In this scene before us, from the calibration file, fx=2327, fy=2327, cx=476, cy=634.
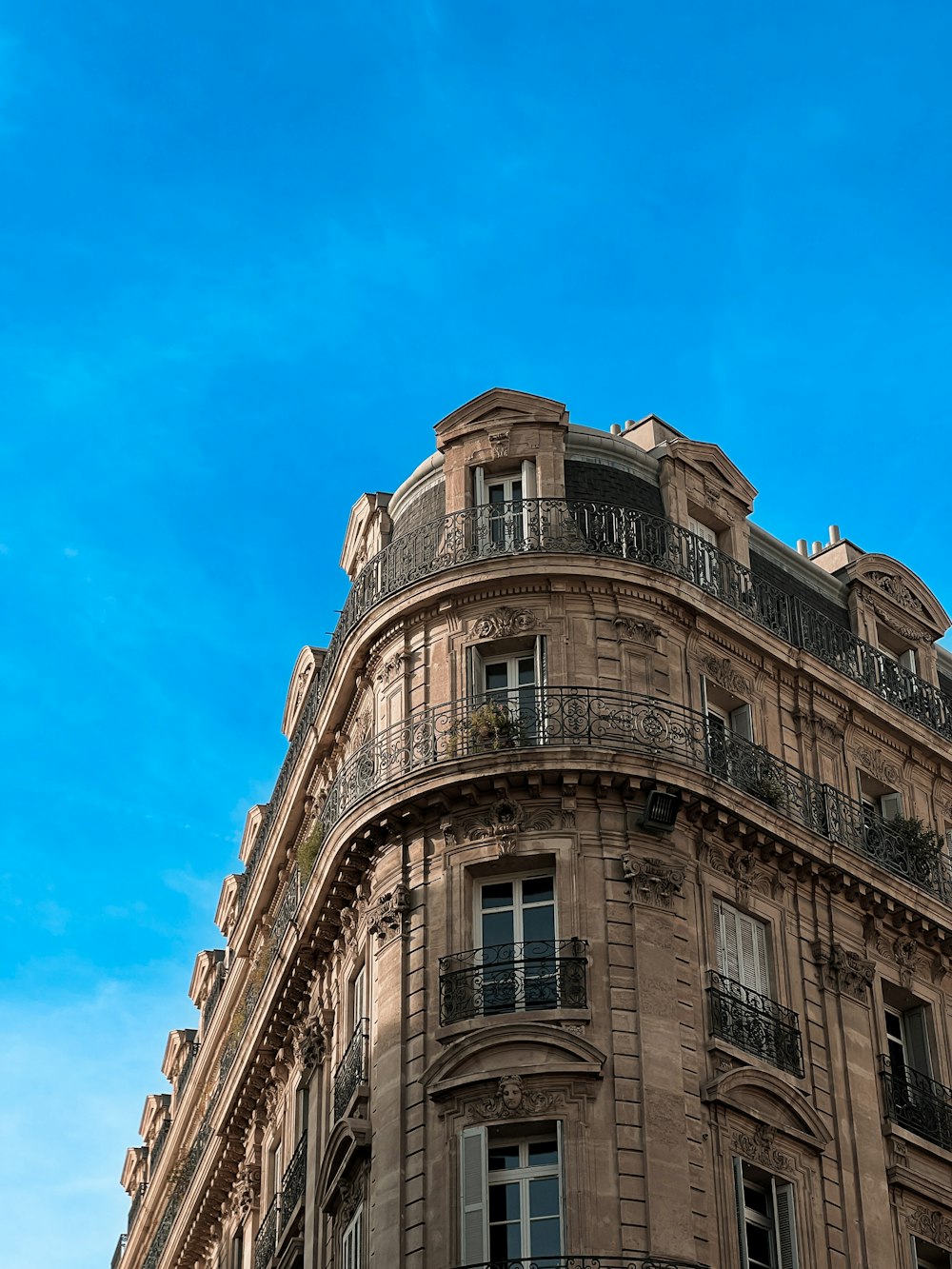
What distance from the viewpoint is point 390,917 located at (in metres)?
30.9

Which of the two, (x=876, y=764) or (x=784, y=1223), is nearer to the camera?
(x=784, y=1223)

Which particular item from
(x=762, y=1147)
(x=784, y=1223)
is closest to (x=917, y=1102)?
(x=762, y=1147)

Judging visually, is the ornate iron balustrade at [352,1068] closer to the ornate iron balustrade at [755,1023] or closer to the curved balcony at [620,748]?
the curved balcony at [620,748]

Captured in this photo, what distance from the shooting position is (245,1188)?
40312mm

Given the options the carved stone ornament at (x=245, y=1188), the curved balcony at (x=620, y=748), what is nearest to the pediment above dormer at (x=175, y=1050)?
the carved stone ornament at (x=245, y=1188)

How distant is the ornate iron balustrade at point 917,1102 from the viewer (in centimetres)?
3172

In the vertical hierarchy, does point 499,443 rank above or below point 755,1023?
above

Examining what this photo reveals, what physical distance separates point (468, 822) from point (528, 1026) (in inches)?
133

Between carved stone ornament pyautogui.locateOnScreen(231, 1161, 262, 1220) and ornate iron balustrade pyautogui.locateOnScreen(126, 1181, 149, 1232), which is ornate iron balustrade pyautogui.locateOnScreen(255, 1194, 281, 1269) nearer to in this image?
carved stone ornament pyautogui.locateOnScreen(231, 1161, 262, 1220)

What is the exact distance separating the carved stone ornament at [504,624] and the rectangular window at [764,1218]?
807cm

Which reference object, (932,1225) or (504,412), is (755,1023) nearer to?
(932,1225)

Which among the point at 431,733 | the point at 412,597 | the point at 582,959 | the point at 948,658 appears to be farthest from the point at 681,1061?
the point at 948,658

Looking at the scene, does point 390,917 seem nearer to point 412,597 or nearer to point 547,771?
point 547,771

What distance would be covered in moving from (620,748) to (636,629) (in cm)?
242
